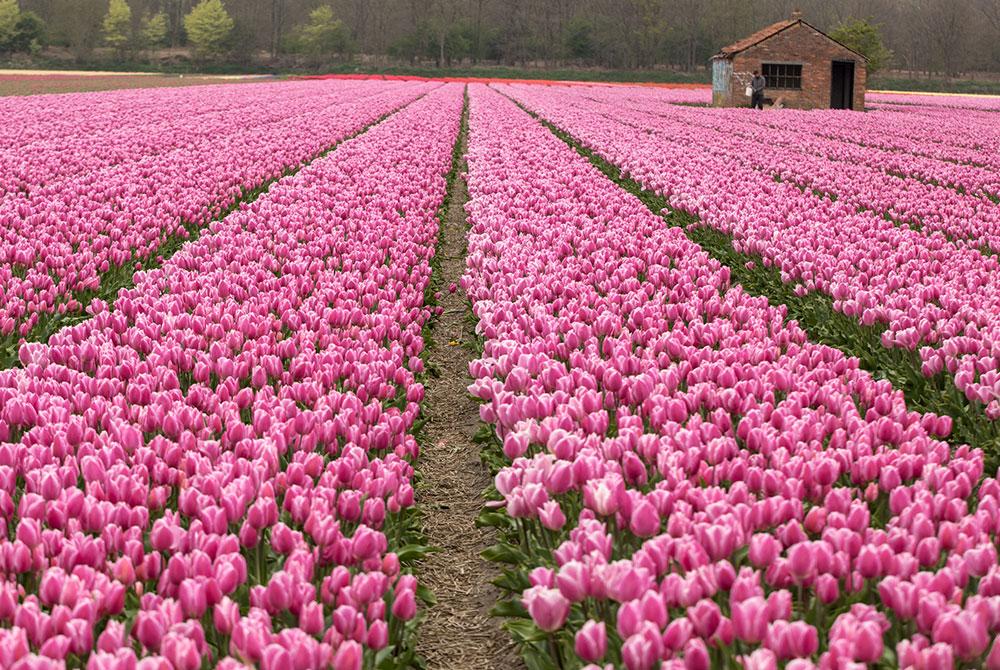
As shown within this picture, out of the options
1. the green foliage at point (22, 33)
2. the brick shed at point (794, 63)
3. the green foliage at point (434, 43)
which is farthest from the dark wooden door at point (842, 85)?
the green foliage at point (22, 33)

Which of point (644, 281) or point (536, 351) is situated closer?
point (536, 351)

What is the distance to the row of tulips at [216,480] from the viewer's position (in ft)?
8.84

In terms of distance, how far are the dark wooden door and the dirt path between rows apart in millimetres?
45758

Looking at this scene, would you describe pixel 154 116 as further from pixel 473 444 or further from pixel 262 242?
pixel 473 444

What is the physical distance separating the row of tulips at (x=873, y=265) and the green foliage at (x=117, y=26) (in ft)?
391

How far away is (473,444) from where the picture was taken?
19.1 feet

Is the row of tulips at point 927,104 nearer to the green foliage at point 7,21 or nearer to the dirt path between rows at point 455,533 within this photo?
the dirt path between rows at point 455,533

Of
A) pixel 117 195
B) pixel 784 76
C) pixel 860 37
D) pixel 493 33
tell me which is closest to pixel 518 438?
pixel 117 195

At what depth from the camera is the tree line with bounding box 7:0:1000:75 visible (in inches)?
4390

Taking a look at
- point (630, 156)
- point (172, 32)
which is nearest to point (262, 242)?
point (630, 156)

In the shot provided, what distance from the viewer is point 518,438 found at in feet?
13.1

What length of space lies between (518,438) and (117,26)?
135002 millimetres

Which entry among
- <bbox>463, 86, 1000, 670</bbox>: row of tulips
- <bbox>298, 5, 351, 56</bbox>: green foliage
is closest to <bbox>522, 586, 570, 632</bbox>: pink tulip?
<bbox>463, 86, 1000, 670</bbox>: row of tulips

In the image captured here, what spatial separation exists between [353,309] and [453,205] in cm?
987
